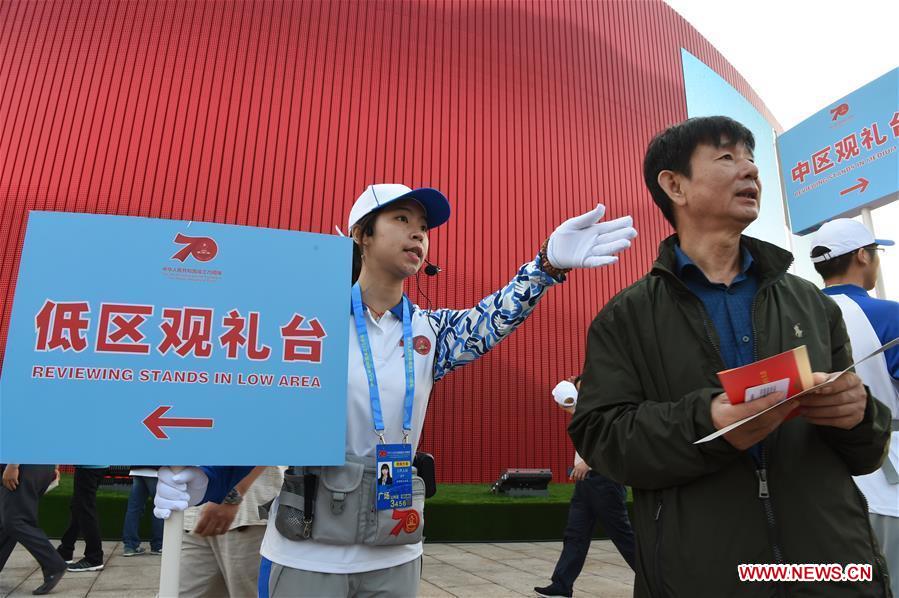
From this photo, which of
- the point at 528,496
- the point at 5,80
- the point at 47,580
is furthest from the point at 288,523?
the point at 5,80

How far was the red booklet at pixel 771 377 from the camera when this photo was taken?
3.24 ft

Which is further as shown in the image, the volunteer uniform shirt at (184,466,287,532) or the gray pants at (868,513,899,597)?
the volunteer uniform shirt at (184,466,287,532)

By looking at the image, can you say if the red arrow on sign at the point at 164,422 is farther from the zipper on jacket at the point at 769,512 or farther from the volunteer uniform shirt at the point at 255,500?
the zipper on jacket at the point at 769,512

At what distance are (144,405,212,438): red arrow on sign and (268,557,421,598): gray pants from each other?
1.66 ft

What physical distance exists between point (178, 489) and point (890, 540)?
2.46 metres

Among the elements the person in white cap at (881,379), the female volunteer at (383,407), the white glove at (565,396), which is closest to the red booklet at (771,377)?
the female volunteer at (383,407)

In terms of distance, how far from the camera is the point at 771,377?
100cm

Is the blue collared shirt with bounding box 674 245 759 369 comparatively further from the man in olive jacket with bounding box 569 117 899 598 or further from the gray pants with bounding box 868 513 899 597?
the gray pants with bounding box 868 513 899 597

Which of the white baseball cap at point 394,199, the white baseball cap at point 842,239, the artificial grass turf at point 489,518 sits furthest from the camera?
the artificial grass turf at point 489,518

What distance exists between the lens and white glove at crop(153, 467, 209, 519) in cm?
138

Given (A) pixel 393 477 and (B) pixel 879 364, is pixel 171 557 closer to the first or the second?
(A) pixel 393 477

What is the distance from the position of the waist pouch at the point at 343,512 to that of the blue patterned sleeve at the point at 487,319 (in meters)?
0.46

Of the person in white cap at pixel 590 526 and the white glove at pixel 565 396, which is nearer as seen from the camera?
the person in white cap at pixel 590 526

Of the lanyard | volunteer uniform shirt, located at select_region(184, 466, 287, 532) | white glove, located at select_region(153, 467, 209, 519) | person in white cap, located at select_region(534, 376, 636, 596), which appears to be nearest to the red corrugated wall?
person in white cap, located at select_region(534, 376, 636, 596)
